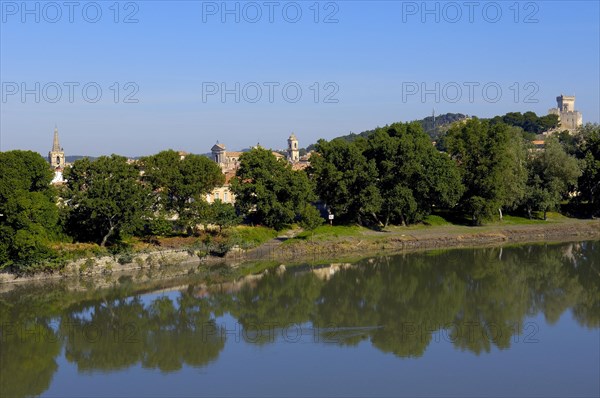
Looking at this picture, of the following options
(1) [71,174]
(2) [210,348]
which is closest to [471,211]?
(1) [71,174]

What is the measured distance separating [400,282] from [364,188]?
10.6m

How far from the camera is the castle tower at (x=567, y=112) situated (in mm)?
123012

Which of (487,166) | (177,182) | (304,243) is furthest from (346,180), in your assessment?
(177,182)

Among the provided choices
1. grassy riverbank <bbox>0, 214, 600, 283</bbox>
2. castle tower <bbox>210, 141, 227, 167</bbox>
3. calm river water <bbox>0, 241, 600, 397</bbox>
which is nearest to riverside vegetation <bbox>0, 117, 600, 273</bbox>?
grassy riverbank <bbox>0, 214, 600, 283</bbox>

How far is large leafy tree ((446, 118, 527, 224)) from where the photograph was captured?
1486 inches

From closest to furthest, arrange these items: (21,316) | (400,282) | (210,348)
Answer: (210,348), (21,316), (400,282)

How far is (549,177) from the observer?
40.0 meters

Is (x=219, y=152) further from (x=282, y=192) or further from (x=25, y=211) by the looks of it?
(x=25, y=211)

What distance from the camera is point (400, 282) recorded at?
87.4 ft

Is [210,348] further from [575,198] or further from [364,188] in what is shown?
[575,198]

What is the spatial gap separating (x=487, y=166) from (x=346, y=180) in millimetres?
7590

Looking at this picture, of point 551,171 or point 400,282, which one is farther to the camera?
point 551,171

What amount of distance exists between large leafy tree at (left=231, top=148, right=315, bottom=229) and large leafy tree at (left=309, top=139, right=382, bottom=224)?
163 centimetres

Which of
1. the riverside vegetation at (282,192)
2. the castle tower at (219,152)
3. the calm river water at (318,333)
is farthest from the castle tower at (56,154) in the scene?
the calm river water at (318,333)
